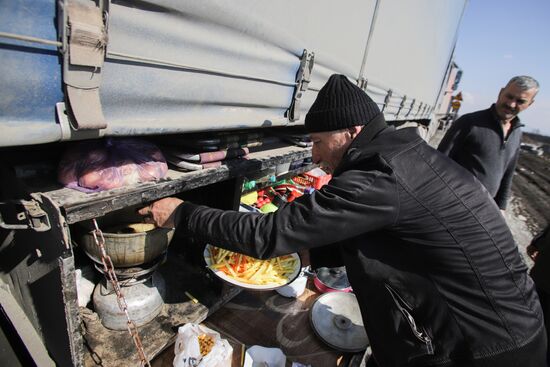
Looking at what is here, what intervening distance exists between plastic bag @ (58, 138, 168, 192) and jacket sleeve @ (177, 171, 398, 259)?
0.36 metres

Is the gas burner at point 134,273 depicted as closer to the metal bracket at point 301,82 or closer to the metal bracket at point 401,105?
the metal bracket at point 301,82

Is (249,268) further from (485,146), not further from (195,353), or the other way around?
(485,146)

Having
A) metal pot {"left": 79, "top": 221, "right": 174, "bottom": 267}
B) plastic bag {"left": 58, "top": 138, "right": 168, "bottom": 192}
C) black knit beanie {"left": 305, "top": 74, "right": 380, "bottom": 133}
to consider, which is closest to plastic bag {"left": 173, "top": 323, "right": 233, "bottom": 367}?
metal pot {"left": 79, "top": 221, "right": 174, "bottom": 267}

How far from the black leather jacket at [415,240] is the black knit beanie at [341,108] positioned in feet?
0.33

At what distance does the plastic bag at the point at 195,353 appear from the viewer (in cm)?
175

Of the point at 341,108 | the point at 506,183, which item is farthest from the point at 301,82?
the point at 506,183

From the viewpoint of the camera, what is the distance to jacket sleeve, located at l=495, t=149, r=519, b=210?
4211mm

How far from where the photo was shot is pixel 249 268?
2332mm

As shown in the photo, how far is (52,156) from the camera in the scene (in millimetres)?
1553

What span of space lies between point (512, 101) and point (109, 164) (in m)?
4.62

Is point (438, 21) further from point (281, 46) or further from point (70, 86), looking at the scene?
point (70, 86)

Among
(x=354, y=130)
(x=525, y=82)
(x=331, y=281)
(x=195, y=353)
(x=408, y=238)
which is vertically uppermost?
(x=525, y=82)

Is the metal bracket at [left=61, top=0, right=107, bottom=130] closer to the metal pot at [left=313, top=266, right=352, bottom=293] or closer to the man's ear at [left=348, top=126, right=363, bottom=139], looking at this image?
the man's ear at [left=348, top=126, right=363, bottom=139]

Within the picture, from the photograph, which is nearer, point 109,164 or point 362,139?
point 109,164
